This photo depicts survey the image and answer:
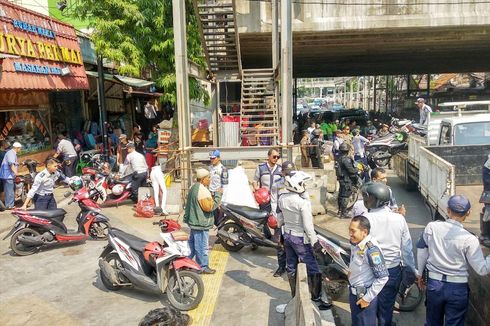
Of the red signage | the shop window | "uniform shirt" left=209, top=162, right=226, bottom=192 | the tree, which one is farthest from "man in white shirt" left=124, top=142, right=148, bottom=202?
the shop window

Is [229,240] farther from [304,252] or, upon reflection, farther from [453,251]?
[453,251]

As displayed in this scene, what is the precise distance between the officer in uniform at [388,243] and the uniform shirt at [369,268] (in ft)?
1.34

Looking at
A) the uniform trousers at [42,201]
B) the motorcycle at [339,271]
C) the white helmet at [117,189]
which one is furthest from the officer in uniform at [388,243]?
the white helmet at [117,189]

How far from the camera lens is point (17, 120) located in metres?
12.5

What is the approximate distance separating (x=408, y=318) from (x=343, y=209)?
4564 millimetres

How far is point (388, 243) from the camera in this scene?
4176 millimetres

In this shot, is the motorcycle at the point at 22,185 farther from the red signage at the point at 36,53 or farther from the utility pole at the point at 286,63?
the utility pole at the point at 286,63

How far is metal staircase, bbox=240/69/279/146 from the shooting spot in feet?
42.8

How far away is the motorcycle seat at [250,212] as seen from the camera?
700 centimetres

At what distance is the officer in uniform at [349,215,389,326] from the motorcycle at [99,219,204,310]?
2089 millimetres

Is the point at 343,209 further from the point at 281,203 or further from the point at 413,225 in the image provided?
the point at 281,203

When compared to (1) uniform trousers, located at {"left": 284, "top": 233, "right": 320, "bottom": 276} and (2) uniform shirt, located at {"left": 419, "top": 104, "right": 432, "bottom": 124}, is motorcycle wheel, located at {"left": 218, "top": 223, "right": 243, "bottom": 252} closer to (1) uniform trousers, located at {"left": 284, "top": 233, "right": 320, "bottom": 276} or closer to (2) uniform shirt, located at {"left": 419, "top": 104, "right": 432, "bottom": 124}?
(1) uniform trousers, located at {"left": 284, "top": 233, "right": 320, "bottom": 276}

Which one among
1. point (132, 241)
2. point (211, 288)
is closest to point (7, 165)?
point (132, 241)

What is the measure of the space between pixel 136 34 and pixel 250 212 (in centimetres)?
750
